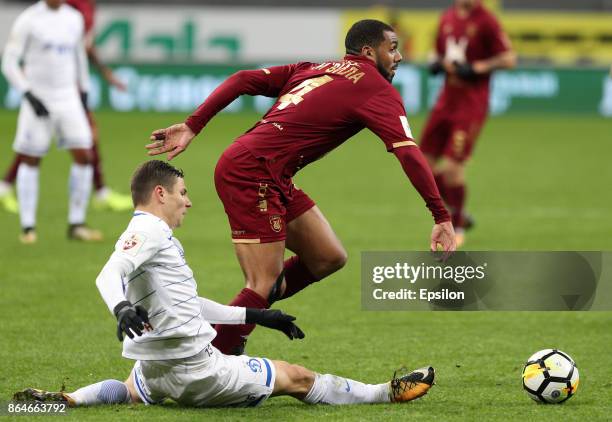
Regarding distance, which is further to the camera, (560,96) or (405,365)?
(560,96)

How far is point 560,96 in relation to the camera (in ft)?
84.4

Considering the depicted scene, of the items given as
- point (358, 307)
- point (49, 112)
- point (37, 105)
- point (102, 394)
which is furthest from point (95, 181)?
point (102, 394)

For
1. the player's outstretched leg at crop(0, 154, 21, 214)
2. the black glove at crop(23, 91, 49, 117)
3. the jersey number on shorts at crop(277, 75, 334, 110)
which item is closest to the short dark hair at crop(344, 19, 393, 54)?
the jersey number on shorts at crop(277, 75, 334, 110)

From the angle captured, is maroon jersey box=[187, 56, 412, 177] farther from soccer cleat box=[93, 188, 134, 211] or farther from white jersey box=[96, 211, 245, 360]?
soccer cleat box=[93, 188, 134, 211]

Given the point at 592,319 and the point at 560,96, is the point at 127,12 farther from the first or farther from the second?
the point at 592,319

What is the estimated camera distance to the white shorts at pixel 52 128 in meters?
11.3

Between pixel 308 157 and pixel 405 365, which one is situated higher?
pixel 308 157

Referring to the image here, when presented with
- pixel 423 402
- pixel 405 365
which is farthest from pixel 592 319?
pixel 423 402

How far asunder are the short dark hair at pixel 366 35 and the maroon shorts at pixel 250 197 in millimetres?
790

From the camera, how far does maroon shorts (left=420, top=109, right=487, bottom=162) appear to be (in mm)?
11820

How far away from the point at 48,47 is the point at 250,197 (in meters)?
5.77

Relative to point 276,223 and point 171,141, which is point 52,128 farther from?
point 276,223

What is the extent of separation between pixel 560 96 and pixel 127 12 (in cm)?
1016

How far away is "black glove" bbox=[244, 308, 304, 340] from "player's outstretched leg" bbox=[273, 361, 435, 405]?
263mm
